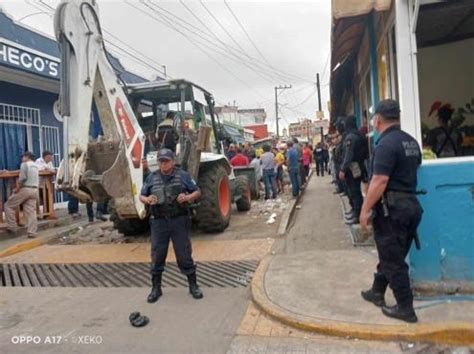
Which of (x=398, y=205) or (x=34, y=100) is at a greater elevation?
(x=34, y=100)

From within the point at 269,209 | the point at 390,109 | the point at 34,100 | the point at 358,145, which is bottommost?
the point at 269,209

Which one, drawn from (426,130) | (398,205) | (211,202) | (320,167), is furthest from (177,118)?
(320,167)

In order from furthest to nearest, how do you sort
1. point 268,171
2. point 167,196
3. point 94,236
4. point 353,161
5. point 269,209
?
point 268,171
point 269,209
point 94,236
point 353,161
point 167,196

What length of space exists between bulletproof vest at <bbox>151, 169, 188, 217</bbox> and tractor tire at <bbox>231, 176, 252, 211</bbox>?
529 centimetres

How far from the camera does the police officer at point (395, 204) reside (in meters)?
3.86

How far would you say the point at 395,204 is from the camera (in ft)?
12.7

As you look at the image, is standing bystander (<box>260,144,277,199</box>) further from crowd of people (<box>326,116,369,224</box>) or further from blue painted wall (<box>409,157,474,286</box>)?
blue painted wall (<box>409,157,474,286</box>)

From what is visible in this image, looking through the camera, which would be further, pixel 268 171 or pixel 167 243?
pixel 268 171

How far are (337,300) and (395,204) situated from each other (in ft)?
4.04

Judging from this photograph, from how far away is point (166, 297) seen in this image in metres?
5.20

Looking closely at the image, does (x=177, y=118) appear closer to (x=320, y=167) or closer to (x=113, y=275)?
(x=113, y=275)

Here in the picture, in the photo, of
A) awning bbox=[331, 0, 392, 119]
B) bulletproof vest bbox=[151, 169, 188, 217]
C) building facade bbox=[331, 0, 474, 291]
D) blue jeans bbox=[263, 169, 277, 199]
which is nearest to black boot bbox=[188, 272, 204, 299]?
bulletproof vest bbox=[151, 169, 188, 217]

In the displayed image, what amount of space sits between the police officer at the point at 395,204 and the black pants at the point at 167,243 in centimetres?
210

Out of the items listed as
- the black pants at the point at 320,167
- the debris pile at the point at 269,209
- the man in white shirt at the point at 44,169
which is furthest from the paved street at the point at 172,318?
the black pants at the point at 320,167
